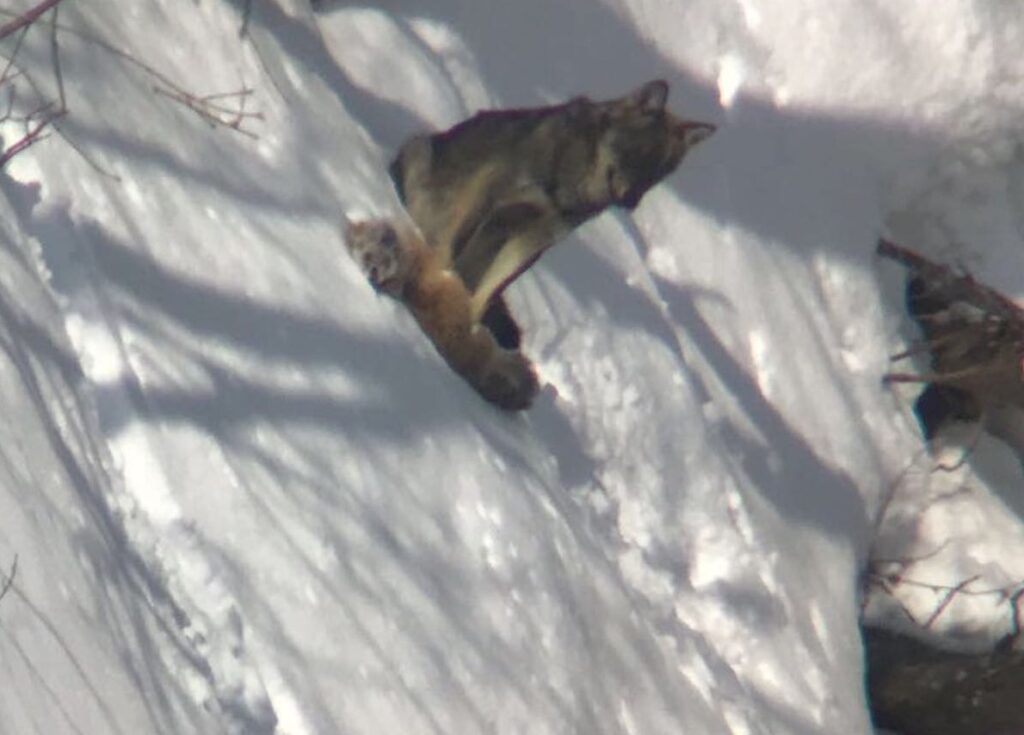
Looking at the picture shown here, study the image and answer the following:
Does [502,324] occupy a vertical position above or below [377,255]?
below

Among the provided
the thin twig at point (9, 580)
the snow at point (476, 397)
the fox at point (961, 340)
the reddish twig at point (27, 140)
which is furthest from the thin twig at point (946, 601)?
the thin twig at point (9, 580)

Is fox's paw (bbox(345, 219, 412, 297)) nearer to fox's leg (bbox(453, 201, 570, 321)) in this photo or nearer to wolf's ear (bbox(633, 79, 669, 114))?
fox's leg (bbox(453, 201, 570, 321))

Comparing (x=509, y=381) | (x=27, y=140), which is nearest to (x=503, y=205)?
(x=509, y=381)

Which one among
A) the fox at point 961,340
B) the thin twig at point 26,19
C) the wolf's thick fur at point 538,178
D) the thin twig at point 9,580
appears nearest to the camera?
the thin twig at point 9,580

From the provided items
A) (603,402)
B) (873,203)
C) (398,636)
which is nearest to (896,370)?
(873,203)

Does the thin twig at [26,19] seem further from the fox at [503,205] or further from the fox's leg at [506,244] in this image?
the fox's leg at [506,244]

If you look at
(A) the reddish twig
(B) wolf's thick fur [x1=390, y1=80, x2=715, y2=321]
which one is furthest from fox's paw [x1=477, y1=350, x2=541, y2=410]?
(A) the reddish twig

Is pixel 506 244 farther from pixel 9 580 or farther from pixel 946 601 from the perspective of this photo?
pixel 946 601
